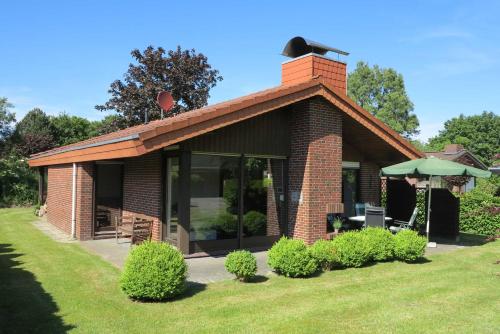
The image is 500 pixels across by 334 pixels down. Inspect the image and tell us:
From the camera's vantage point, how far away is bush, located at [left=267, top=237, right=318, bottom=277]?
8008 mm

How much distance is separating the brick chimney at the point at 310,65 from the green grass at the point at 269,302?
5298mm

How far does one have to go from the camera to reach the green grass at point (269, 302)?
18.4 ft

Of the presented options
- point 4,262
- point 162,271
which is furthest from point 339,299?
point 4,262

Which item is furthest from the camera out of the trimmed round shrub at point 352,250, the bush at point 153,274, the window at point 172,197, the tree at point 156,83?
the tree at point 156,83

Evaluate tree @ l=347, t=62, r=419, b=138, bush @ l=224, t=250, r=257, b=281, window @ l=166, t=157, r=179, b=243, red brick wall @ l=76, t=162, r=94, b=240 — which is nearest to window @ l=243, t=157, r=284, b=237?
window @ l=166, t=157, r=179, b=243

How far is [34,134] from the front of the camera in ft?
120

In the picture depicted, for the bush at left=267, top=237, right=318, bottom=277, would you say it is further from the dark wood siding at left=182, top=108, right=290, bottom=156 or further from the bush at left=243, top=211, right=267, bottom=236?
the dark wood siding at left=182, top=108, right=290, bottom=156

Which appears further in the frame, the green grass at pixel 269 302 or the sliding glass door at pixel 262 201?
the sliding glass door at pixel 262 201

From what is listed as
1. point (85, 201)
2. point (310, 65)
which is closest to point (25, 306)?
point (85, 201)

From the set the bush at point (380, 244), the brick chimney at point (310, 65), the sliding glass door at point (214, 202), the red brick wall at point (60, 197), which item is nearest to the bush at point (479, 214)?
the brick chimney at point (310, 65)

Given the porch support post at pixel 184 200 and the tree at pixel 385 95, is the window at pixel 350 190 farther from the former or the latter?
the tree at pixel 385 95

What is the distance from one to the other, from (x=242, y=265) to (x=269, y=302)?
113 cm

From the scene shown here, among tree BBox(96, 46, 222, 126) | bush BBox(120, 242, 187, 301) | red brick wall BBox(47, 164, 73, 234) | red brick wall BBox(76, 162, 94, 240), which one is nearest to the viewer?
bush BBox(120, 242, 187, 301)

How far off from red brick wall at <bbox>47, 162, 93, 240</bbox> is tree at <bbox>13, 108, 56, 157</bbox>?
807 inches
